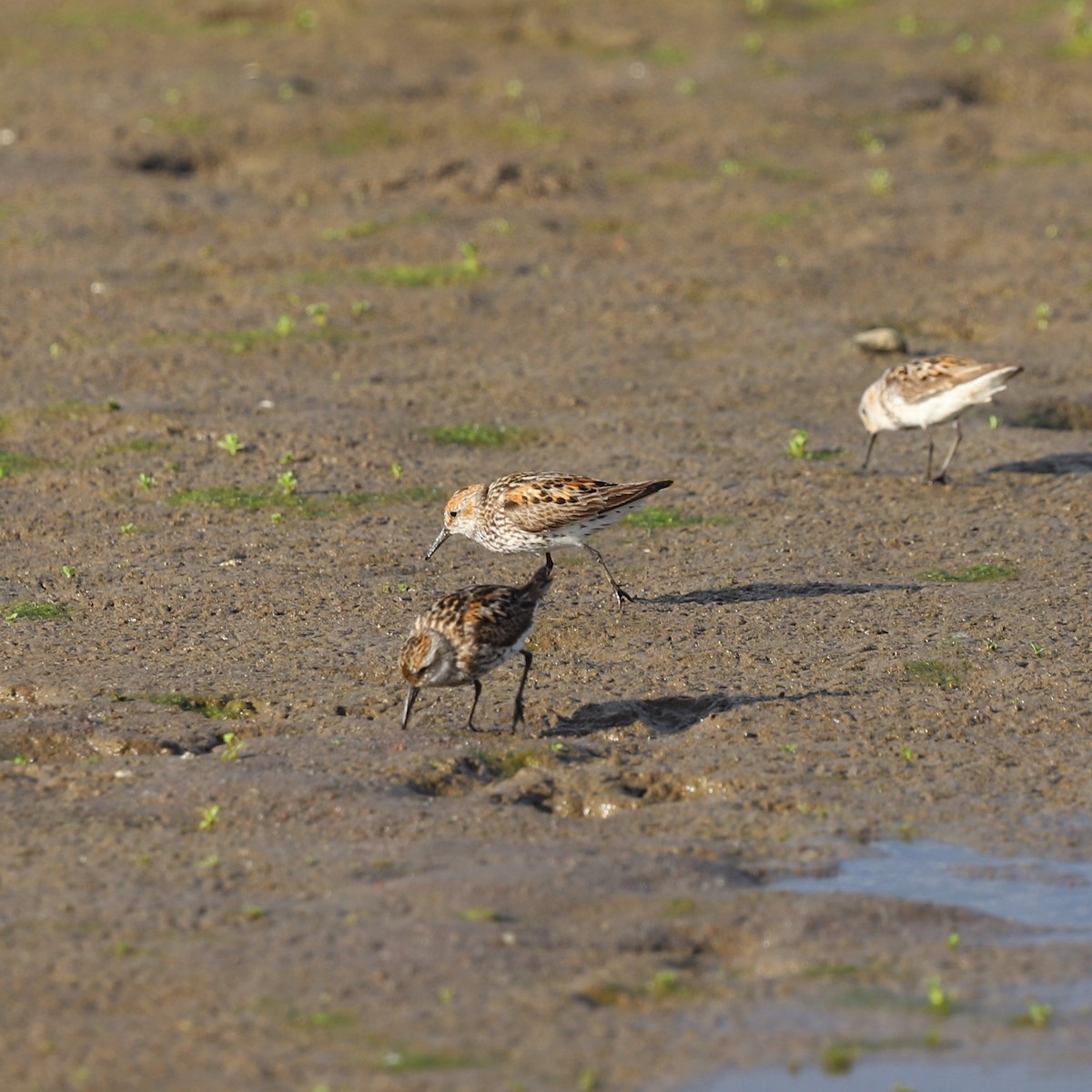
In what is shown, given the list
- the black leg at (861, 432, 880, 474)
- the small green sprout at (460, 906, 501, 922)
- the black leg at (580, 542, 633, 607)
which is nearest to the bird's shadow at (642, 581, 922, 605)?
the black leg at (580, 542, 633, 607)

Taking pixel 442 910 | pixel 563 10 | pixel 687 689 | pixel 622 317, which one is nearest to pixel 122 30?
pixel 563 10

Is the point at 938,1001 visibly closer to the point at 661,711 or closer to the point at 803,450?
the point at 661,711

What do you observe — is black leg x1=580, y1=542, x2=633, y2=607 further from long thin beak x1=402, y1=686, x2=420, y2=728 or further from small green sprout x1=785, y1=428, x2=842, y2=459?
small green sprout x1=785, y1=428, x2=842, y2=459

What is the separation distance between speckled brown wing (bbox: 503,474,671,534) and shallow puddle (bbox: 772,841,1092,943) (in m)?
3.98

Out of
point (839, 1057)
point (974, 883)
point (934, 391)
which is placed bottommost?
point (839, 1057)

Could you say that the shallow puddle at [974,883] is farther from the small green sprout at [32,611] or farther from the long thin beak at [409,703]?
the small green sprout at [32,611]

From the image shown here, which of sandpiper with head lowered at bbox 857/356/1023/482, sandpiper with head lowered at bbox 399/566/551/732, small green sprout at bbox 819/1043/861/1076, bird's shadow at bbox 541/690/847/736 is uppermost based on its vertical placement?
sandpiper with head lowered at bbox 857/356/1023/482

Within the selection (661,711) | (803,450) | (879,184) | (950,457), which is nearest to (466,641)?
(661,711)

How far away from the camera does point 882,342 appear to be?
61.4 feet

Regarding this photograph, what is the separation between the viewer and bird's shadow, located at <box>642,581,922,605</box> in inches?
512

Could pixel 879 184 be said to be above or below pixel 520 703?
above

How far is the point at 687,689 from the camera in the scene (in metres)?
11.3

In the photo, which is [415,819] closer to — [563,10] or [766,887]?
[766,887]

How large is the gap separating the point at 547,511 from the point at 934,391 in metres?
4.24
